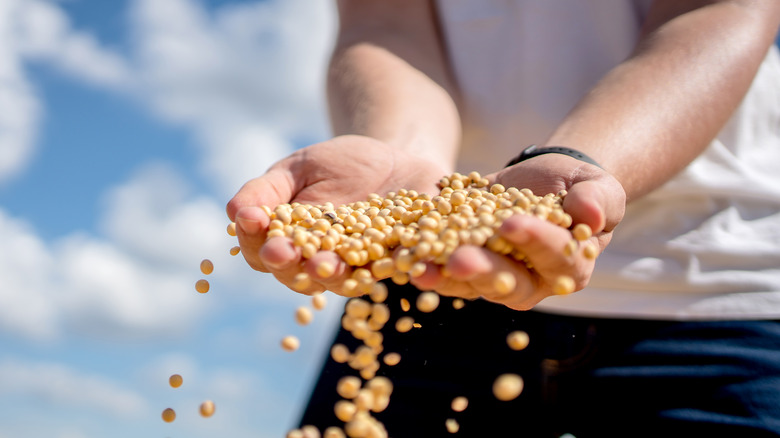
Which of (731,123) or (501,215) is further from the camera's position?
(731,123)

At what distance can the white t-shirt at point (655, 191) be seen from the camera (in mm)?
1418

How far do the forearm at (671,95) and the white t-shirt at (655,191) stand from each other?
0.12m

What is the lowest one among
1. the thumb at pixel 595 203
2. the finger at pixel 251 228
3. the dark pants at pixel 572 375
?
the dark pants at pixel 572 375

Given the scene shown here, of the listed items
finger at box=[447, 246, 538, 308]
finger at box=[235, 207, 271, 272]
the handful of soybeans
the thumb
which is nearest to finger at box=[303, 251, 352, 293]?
the handful of soybeans

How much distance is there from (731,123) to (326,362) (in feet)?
3.59

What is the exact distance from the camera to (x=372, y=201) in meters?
1.35

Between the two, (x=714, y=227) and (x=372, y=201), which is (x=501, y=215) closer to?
(x=372, y=201)

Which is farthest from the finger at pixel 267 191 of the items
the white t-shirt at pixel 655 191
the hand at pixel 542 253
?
the white t-shirt at pixel 655 191

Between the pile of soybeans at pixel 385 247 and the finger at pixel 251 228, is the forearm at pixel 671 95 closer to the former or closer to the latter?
the pile of soybeans at pixel 385 247

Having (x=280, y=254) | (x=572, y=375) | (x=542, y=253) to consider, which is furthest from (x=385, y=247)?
(x=572, y=375)

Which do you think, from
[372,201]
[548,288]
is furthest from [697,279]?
[372,201]

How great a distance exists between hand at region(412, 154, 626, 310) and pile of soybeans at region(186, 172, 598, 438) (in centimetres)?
2

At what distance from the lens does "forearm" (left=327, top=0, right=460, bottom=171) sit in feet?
5.22

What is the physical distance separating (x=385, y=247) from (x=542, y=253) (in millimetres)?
299
